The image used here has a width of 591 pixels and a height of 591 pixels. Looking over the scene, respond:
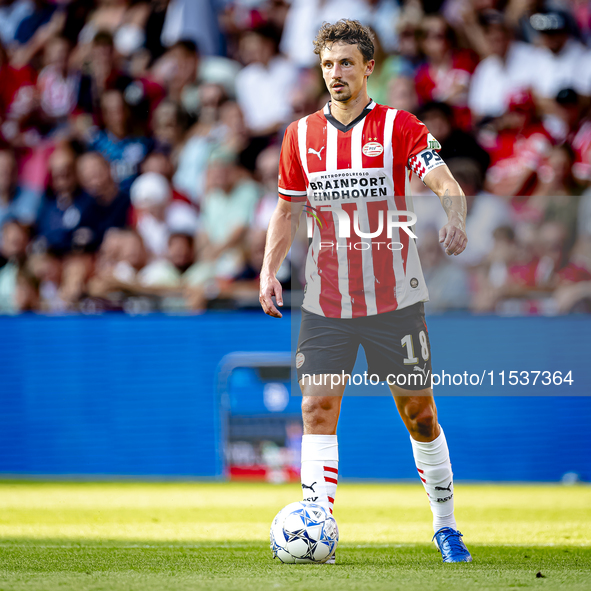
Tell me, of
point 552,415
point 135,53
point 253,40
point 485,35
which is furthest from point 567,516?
point 135,53

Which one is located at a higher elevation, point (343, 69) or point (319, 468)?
point (343, 69)

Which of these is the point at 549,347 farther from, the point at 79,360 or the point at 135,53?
the point at 135,53

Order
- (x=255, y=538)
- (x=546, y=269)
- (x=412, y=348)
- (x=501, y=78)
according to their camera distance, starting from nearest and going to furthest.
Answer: (x=412, y=348) → (x=255, y=538) → (x=546, y=269) → (x=501, y=78)

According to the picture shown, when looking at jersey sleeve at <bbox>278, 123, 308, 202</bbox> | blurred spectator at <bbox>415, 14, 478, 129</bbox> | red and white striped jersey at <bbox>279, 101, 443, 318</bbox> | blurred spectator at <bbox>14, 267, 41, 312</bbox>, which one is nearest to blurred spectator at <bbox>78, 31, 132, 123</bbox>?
blurred spectator at <bbox>14, 267, 41, 312</bbox>

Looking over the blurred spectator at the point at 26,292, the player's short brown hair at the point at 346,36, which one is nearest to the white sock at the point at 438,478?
the player's short brown hair at the point at 346,36

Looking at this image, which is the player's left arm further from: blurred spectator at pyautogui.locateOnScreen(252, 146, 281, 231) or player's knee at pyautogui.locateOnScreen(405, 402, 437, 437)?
blurred spectator at pyautogui.locateOnScreen(252, 146, 281, 231)

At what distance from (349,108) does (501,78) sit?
5.41m

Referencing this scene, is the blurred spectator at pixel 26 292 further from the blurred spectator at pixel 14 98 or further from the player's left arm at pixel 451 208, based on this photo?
the player's left arm at pixel 451 208

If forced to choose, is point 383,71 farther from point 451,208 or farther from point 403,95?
Result: point 451,208

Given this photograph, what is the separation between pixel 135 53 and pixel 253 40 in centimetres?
162

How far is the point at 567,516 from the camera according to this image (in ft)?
18.6

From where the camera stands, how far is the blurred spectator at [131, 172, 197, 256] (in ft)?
29.0

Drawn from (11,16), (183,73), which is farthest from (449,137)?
(11,16)

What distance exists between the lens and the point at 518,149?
27.3ft
